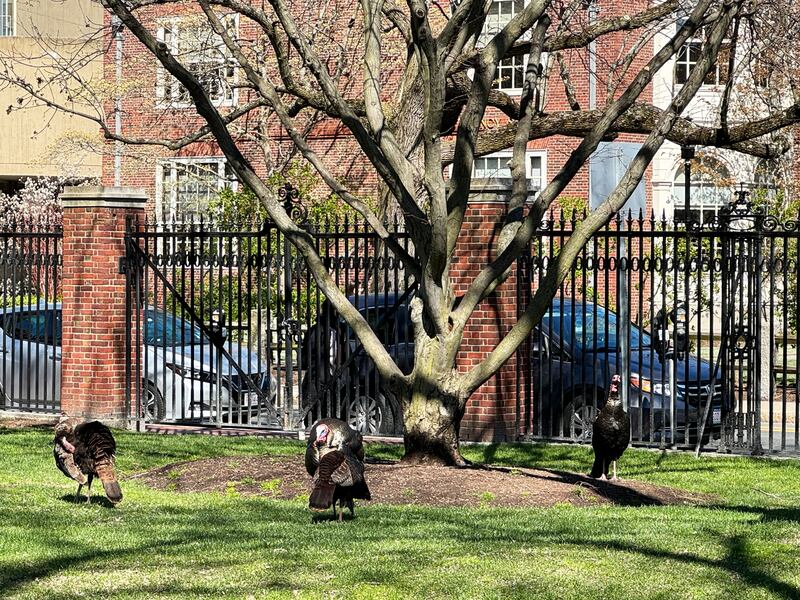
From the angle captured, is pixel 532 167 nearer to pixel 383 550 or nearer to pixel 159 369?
pixel 159 369

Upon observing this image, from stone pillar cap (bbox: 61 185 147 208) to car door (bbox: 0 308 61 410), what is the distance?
1.46 metres

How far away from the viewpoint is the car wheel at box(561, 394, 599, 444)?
14.3 metres

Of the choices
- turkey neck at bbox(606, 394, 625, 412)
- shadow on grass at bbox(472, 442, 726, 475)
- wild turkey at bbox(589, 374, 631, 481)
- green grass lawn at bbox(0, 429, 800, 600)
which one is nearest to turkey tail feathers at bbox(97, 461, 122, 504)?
green grass lawn at bbox(0, 429, 800, 600)

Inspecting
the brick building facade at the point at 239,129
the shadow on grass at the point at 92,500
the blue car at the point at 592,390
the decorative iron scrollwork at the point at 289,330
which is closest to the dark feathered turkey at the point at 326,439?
the shadow on grass at the point at 92,500

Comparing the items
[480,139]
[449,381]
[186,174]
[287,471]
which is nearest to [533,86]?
[449,381]

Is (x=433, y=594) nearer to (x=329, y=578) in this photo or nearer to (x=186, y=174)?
(x=329, y=578)

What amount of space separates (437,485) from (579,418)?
435 centimetres

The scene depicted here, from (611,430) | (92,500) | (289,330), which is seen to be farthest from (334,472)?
A: (289,330)

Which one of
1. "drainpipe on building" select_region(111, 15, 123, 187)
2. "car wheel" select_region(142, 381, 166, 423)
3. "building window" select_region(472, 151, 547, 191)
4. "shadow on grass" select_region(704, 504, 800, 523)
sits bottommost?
"shadow on grass" select_region(704, 504, 800, 523)

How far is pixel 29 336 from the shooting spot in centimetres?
1712

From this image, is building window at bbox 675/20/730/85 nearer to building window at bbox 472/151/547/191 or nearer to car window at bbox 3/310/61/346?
building window at bbox 472/151/547/191

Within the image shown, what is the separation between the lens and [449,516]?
30.3ft

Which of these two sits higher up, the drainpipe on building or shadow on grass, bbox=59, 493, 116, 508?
the drainpipe on building

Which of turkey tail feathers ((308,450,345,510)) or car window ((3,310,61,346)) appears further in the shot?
car window ((3,310,61,346))
